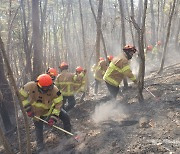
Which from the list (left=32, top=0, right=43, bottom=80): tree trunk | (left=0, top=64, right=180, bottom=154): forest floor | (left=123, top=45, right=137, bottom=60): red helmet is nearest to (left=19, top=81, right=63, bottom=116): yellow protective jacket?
(left=0, top=64, right=180, bottom=154): forest floor

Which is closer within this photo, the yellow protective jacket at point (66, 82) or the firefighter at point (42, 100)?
the firefighter at point (42, 100)

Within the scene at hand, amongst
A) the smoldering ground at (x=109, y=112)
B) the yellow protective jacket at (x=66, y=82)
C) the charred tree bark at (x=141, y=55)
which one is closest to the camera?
the charred tree bark at (x=141, y=55)

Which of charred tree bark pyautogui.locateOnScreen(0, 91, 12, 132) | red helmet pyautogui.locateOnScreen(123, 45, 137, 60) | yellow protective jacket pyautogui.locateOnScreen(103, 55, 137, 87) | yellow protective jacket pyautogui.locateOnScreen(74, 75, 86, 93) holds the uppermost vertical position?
red helmet pyautogui.locateOnScreen(123, 45, 137, 60)

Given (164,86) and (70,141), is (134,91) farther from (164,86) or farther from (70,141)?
(70,141)

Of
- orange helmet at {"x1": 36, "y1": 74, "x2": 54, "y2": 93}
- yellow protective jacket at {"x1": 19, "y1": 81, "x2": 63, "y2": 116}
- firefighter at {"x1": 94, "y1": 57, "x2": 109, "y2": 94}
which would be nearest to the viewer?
orange helmet at {"x1": 36, "y1": 74, "x2": 54, "y2": 93}

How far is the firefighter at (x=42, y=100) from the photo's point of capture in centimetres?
556

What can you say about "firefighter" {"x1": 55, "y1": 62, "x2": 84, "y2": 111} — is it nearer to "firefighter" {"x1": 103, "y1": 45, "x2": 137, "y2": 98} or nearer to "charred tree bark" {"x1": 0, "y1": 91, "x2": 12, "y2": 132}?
"firefighter" {"x1": 103, "y1": 45, "x2": 137, "y2": 98}

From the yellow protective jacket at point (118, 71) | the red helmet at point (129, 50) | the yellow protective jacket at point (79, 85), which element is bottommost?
the yellow protective jacket at point (79, 85)

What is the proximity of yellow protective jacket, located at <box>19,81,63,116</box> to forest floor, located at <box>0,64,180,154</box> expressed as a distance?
0.85m

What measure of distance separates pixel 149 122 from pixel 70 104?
3.10 m

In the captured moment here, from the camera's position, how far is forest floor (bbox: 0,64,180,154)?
5.14 metres

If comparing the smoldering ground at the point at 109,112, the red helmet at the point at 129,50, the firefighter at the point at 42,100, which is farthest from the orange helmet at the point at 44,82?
the red helmet at the point at 129,50

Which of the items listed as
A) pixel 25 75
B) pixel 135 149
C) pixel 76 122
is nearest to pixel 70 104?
pixel 76 122

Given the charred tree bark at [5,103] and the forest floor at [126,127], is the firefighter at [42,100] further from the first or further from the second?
the charred tree bark at [5,103]
